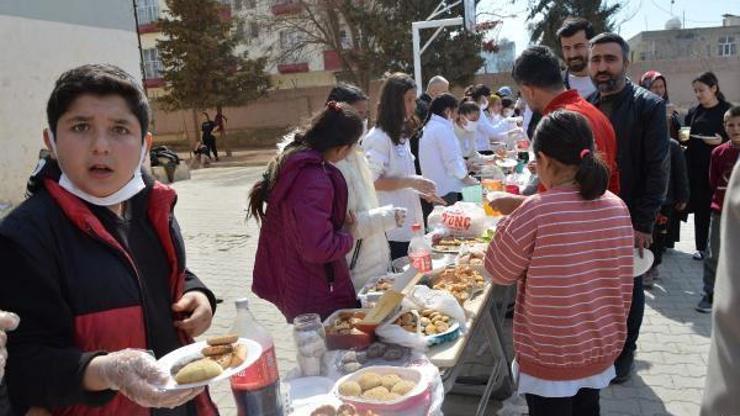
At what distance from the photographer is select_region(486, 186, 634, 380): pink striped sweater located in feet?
6.77

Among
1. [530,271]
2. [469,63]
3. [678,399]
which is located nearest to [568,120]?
[530,271]

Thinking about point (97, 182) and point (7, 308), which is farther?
point (97, 182)

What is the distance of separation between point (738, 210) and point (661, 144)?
2852mm

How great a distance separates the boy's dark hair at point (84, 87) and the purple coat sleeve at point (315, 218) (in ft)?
3.02

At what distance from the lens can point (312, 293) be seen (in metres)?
2.44

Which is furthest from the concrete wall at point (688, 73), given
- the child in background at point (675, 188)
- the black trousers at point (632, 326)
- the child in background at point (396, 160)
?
A: the black trousers at point (632, 326)

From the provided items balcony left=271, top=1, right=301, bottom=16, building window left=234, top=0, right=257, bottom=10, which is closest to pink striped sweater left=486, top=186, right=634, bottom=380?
balcony left=271, top=1, right=301, bottom=16

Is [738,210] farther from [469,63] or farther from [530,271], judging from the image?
[469,63]

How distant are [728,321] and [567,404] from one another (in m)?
1.62

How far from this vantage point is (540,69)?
3.12 m

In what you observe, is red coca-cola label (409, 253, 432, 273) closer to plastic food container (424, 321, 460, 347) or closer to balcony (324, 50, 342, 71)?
plastic food container (424, 321, 460, 347)

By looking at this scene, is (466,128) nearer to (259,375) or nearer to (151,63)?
(259,375)

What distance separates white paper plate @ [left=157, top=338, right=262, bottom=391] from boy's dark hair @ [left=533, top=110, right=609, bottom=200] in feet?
4.41

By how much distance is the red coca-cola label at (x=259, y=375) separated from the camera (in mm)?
1641
